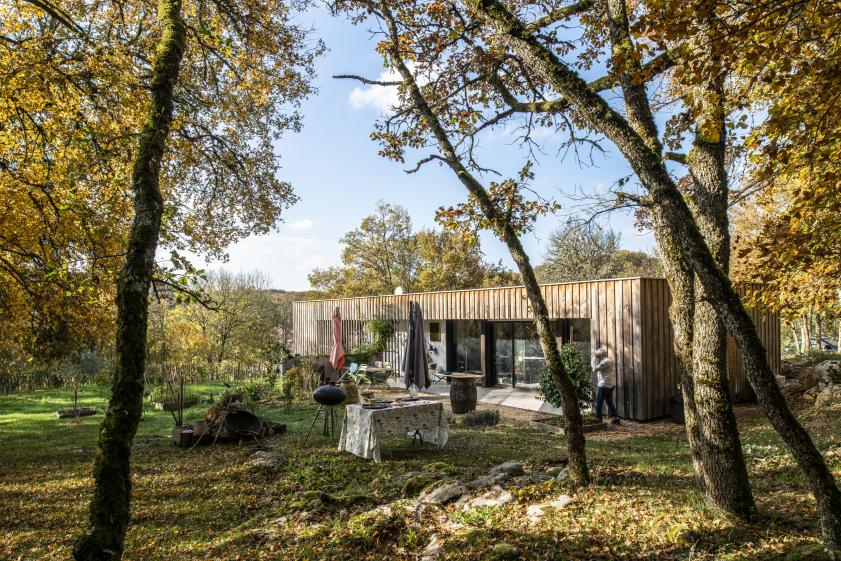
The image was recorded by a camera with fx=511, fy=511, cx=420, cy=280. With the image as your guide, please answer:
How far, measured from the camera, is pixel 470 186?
574cm

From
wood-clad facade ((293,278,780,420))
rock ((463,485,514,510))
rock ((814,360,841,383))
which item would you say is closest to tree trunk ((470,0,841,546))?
rock ((463,485,514,510))

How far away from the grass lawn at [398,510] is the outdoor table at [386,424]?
0.22 m

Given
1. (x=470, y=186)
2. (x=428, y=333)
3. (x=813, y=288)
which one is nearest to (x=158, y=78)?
(x=470, y=186)

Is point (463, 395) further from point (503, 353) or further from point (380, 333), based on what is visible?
point (380, 333)

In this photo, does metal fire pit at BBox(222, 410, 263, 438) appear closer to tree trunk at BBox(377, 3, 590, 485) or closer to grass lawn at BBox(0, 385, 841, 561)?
grass lawn at BBox(0, 385, 841, 561)

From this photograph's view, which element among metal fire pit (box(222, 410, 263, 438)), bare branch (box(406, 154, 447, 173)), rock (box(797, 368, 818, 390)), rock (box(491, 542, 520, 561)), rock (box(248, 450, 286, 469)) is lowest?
rock (box(248, 450, 286, 469))

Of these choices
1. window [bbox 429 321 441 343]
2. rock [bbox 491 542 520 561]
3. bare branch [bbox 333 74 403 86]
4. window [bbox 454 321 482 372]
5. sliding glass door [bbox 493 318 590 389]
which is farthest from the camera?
window [bbox 429 321 441 343]

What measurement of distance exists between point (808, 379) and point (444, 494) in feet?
37.0

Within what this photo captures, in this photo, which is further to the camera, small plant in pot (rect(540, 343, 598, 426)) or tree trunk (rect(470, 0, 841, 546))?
small plant in pot (rect(540, 343, 598, 426))

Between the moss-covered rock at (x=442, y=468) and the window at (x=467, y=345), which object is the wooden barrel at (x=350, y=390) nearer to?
the moss-covered rock at (x=442, y=468)

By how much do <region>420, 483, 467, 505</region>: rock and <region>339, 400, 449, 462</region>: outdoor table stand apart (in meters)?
1.89

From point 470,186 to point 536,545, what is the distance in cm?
363

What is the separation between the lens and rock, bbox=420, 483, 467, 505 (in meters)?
4.95

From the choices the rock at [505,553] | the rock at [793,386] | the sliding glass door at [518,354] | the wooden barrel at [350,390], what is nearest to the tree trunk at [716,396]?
the rock at [505,553]
